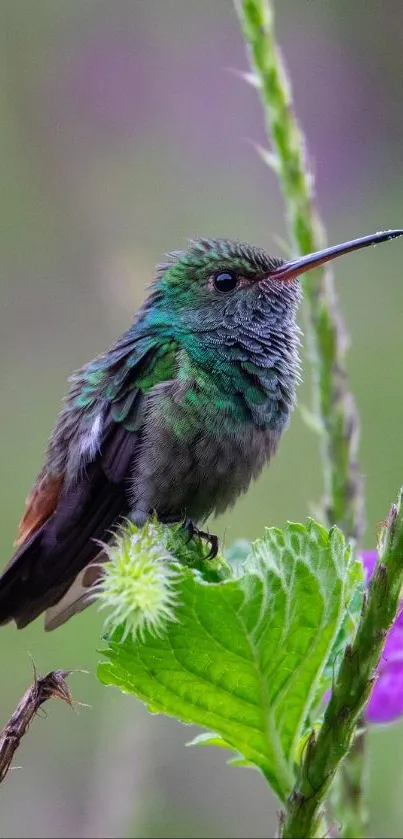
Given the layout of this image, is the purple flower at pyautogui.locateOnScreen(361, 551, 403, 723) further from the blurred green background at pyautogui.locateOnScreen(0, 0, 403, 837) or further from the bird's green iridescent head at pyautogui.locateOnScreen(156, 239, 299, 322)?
the blurred green background at pyautogui.locateOnScreen(0, 0, 403, 837)

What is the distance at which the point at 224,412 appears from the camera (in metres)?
2.66

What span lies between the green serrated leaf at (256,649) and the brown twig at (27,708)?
5.2 inches

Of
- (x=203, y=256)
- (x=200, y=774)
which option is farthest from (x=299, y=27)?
(x=200, y=774)

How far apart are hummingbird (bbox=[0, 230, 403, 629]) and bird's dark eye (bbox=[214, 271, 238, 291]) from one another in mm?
182

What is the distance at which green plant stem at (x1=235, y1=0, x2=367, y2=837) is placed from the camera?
1937 millimetres

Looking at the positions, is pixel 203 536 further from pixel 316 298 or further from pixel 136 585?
pixel 136 585

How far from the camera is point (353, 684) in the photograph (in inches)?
48.3

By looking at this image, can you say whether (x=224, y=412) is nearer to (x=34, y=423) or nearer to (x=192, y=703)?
(x=192, y=703)

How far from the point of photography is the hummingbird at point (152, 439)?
8.11 ft

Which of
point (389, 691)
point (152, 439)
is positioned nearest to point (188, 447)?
point (152, 439)

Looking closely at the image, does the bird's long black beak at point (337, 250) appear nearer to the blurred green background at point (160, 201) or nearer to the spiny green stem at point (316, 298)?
the spiny green stem at point (316, 298)

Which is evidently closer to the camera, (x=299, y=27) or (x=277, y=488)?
(x=277, y=488)

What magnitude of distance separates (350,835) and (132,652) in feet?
1.38

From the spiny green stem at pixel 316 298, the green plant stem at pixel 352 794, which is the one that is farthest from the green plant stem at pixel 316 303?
the green plant stem at pixel 352 794
